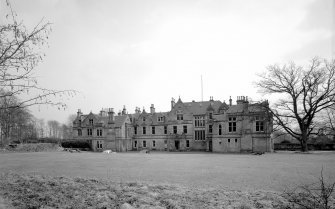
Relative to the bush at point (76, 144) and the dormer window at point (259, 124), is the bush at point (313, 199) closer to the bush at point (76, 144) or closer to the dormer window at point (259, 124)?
the dormer window at point (259, 124)

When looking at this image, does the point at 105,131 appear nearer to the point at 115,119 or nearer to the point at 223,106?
the point at 115,119

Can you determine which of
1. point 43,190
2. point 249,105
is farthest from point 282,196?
point 249,105

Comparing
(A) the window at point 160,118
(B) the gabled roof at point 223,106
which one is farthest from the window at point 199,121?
(A) the window at point 160,118

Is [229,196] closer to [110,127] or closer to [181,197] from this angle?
[181,197]

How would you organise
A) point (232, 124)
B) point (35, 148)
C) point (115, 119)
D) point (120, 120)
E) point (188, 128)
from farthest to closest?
point (115, 119) → point (120, 120) → point (188, 128) → point (35, 148) → point (232, 124)

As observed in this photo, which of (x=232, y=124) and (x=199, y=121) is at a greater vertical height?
(x=199, y=121)

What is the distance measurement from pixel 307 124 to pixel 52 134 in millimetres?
134278

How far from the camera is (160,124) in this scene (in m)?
56.4

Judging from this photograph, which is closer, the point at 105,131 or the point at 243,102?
the point at 243,102

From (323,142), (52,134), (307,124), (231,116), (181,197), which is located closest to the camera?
(181,197)

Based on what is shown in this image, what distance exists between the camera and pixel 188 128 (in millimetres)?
53750

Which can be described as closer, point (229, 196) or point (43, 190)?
point (43, 190)

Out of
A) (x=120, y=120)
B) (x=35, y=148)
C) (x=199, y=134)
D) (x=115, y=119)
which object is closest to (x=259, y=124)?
(x=199, y=134)

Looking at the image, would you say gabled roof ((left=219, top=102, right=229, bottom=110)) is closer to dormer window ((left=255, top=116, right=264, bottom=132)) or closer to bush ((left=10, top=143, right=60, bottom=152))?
dormer window ((left=255, top=116, right=264, bottom=132))
